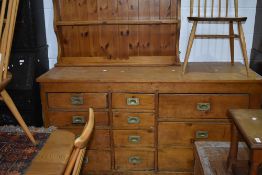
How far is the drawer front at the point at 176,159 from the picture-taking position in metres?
2.02

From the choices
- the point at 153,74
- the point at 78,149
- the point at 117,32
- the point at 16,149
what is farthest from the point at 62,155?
the point at 117,32

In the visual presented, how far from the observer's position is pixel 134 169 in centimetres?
208

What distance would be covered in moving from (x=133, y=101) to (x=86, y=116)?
334mm

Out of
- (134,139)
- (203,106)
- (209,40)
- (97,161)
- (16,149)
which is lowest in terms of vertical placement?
(97,161)

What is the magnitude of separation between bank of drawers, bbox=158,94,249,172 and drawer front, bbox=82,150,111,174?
1.19 ft

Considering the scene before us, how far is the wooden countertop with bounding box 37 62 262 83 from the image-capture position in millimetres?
1897

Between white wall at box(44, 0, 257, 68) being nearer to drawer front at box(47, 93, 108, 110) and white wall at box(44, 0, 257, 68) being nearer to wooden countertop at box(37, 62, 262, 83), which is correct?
wooden countertop at box(37, 62, 262, 83)

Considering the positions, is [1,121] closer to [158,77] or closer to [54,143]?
[54,143]

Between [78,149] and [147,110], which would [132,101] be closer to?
[147,110]

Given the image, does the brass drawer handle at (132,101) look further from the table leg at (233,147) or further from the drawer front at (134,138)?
the table leg at (233,147)

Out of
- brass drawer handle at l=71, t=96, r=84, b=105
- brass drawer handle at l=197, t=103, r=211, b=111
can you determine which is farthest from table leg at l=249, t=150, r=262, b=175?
brass drawer handle at l=71, t=96, r=84, b=105

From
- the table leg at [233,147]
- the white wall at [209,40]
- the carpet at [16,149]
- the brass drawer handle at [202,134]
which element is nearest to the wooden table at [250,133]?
the table leg at [233,147]

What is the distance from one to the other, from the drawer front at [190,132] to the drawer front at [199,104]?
6 cm

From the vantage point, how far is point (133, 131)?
2002 mm
